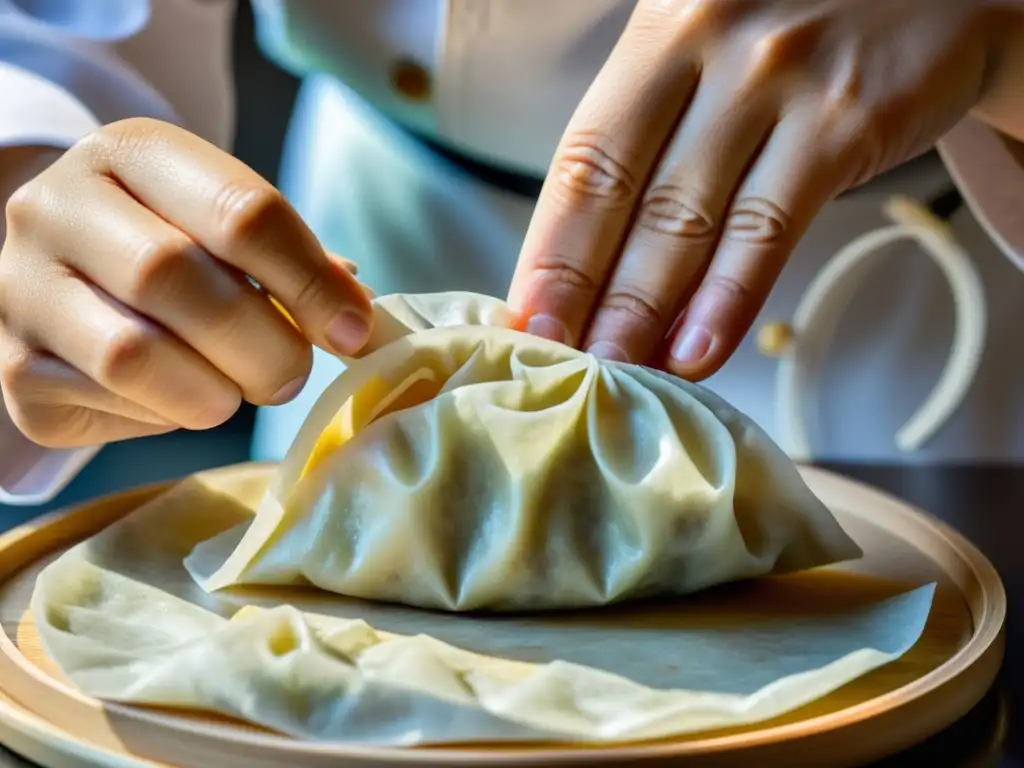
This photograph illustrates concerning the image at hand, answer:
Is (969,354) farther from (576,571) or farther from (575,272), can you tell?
(576,571)

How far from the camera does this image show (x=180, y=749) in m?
0.66

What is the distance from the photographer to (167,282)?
33.2 inches

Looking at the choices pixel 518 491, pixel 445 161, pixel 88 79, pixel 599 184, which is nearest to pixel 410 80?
pixel 445 161

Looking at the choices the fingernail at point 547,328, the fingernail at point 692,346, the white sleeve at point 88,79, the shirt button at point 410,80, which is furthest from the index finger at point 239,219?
the shirt button at point 410,80

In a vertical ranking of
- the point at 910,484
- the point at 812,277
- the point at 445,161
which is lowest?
the point at 910,484

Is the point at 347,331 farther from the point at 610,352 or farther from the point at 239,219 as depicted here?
the point at 610,352

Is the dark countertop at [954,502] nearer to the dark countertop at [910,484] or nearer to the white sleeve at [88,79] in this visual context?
the dark countertop at [910,484]

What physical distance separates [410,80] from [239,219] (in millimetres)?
733

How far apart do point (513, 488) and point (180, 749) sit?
1.13ft

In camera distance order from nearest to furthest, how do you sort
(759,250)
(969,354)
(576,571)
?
(576,571) → (759,250) → (969,354)

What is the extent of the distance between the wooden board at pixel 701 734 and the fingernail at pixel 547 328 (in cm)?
27

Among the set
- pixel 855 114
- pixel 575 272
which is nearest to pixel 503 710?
pixel 575 272

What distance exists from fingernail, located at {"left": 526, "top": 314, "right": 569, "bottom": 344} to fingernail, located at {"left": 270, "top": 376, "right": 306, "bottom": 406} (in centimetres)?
22

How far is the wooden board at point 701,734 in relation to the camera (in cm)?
64
